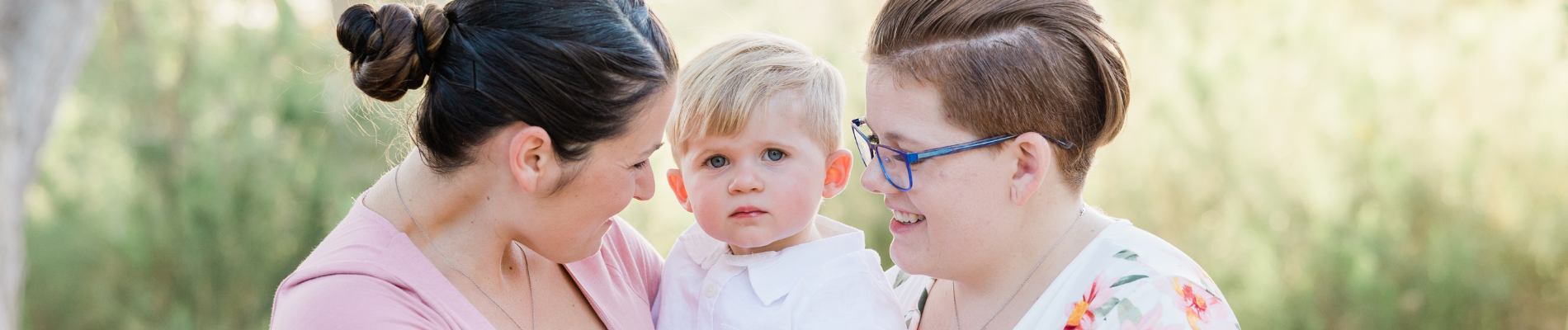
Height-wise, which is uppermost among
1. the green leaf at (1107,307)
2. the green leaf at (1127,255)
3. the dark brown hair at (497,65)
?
the dark brown hair at (497,65)

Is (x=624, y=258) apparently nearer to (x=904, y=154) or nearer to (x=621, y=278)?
(x=621, y=278)

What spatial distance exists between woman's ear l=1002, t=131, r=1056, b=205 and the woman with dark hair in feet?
2.17

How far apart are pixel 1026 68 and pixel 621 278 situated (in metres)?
1.00

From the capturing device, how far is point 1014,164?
1820 mm

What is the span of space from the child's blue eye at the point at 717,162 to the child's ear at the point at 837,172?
0.23m

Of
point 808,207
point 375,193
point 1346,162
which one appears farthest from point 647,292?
point 1346,162

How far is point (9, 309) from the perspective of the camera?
4.00m

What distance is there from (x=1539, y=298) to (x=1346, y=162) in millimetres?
895

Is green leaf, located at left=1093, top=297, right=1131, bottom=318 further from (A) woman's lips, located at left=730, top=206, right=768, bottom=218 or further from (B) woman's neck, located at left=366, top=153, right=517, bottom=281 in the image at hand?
(B) woman's neck, located at left=366, top=153, right=517, bottom=281

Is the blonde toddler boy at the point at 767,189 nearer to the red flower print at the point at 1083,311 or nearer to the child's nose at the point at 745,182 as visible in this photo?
the child's nose at the point at 745,182

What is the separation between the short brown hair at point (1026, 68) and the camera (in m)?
1.73

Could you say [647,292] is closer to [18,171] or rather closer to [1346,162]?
[1346,162]

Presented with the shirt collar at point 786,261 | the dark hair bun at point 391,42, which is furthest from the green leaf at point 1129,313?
the dark hair bun at point 391,42

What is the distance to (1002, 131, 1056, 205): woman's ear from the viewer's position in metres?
1.76
